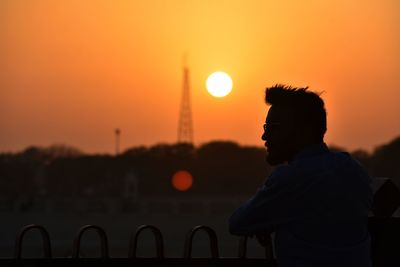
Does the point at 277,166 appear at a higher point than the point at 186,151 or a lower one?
lower

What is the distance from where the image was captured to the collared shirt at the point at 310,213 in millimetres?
3916

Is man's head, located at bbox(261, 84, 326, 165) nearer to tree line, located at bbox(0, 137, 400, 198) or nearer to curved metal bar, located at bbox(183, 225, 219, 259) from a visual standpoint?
curved metal bar, located at bbox(183, 225, 219, 259)

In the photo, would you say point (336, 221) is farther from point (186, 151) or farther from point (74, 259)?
point (186, 151)

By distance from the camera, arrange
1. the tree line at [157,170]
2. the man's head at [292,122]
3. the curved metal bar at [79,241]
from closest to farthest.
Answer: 1. the man's head at [292,122]
2. the curved metal bar at [79,241]
3. the tree line at [157,170]

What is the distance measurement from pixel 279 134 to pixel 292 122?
8cm

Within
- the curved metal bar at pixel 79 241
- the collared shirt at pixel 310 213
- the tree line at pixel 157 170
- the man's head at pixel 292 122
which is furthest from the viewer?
the tree line at pixel 157 170

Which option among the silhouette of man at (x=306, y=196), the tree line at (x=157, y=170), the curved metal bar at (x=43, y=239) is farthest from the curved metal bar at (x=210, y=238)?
the tree line at (x=157, y=170)

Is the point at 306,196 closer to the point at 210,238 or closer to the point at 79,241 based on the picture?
the point at 210,238

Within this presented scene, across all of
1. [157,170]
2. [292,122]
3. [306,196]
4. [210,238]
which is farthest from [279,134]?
[157,170]

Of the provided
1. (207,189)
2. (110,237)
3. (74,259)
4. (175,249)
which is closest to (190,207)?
(110,237)

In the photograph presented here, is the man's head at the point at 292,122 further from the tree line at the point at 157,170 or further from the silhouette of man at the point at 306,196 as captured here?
the tree line at the point at 157,170

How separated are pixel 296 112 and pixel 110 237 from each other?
27.8m

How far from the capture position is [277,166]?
4.11 metres

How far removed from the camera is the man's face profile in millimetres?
4090
